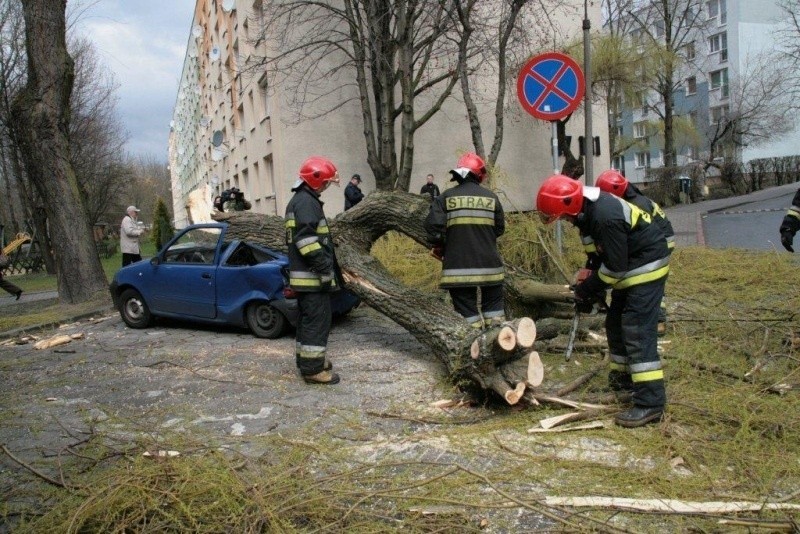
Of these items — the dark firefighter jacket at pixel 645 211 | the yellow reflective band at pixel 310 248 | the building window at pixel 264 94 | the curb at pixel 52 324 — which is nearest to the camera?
the dark firefighter jacket at pixel 645 211

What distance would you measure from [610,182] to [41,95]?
9.27 m

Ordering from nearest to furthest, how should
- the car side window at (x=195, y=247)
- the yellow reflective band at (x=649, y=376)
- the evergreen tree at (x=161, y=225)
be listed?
the yellow reflective band at (x=649, y=376) < the car side window at (x=195, y=247) < the evergreen tree at (x=161, y=225)

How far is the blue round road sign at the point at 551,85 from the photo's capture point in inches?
247

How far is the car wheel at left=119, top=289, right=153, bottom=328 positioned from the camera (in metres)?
7.81

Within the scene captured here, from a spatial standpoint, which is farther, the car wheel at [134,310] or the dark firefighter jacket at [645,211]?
the car wheel at [134,310]

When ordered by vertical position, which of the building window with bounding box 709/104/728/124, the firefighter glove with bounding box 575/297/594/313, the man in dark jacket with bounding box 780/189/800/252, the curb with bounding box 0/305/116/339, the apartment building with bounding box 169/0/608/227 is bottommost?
the curb with bounding box 0/305/116/339

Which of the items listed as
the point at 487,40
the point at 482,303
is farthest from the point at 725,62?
the point at 482,303

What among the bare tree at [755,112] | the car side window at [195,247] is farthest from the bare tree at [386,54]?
the bare tree at [755,112]

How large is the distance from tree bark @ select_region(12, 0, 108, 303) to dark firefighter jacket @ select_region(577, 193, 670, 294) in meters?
9.35

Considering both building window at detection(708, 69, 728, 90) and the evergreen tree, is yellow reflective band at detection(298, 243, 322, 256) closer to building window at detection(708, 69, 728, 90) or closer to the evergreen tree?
the evergreen tree

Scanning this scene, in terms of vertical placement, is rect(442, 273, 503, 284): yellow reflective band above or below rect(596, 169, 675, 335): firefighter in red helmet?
below

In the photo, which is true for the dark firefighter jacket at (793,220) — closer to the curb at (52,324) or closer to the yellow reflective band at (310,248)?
the yellow reflective band at (310,248)

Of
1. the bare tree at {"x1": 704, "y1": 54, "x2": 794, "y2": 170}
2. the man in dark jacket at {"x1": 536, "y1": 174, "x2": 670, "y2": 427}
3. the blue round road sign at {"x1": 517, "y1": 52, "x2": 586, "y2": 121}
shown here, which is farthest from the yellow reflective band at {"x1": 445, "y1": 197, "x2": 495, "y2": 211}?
the bare tree at {"x1": 704, "y1": 54, "x2": 794, "y2": 170}

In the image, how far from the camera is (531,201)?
19.9 m
